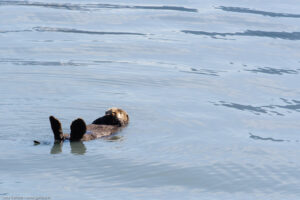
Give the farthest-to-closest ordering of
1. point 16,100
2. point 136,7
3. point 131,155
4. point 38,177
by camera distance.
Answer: point 136,7 → point 16,100 → point 131,155 → point 38,177

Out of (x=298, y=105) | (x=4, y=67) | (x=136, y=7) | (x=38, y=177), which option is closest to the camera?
(x=38, y=177)

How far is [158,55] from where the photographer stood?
13.7 metres

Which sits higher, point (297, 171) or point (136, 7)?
point (136, 7)

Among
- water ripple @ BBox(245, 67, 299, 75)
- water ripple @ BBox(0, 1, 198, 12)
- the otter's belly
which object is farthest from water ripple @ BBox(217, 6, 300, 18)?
the otter's belly

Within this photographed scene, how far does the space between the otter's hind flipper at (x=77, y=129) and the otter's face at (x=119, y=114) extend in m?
0.90

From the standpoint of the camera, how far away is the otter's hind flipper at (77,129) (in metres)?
8.21

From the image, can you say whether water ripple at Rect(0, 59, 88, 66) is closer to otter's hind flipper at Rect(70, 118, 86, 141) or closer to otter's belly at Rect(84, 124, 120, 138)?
otter's belly at Rect(84, 124, 120, 138)

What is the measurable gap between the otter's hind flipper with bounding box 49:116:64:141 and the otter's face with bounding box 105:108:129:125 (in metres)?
1.04

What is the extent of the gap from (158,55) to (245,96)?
2.89m

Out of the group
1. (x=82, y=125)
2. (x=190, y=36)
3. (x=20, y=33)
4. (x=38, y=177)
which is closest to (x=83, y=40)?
(x=20, y=33)

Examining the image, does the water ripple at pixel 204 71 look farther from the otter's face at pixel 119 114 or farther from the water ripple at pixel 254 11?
the water ripple at pixel 254 11

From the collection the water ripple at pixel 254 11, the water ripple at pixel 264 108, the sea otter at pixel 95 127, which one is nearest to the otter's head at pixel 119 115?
the sea otter at pixel 95 127

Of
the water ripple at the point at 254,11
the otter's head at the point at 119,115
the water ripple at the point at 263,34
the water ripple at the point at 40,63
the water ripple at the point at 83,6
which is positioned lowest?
the otter's head at the point at 119,115

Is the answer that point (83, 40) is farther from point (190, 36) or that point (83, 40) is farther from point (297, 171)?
point (297, 171)
